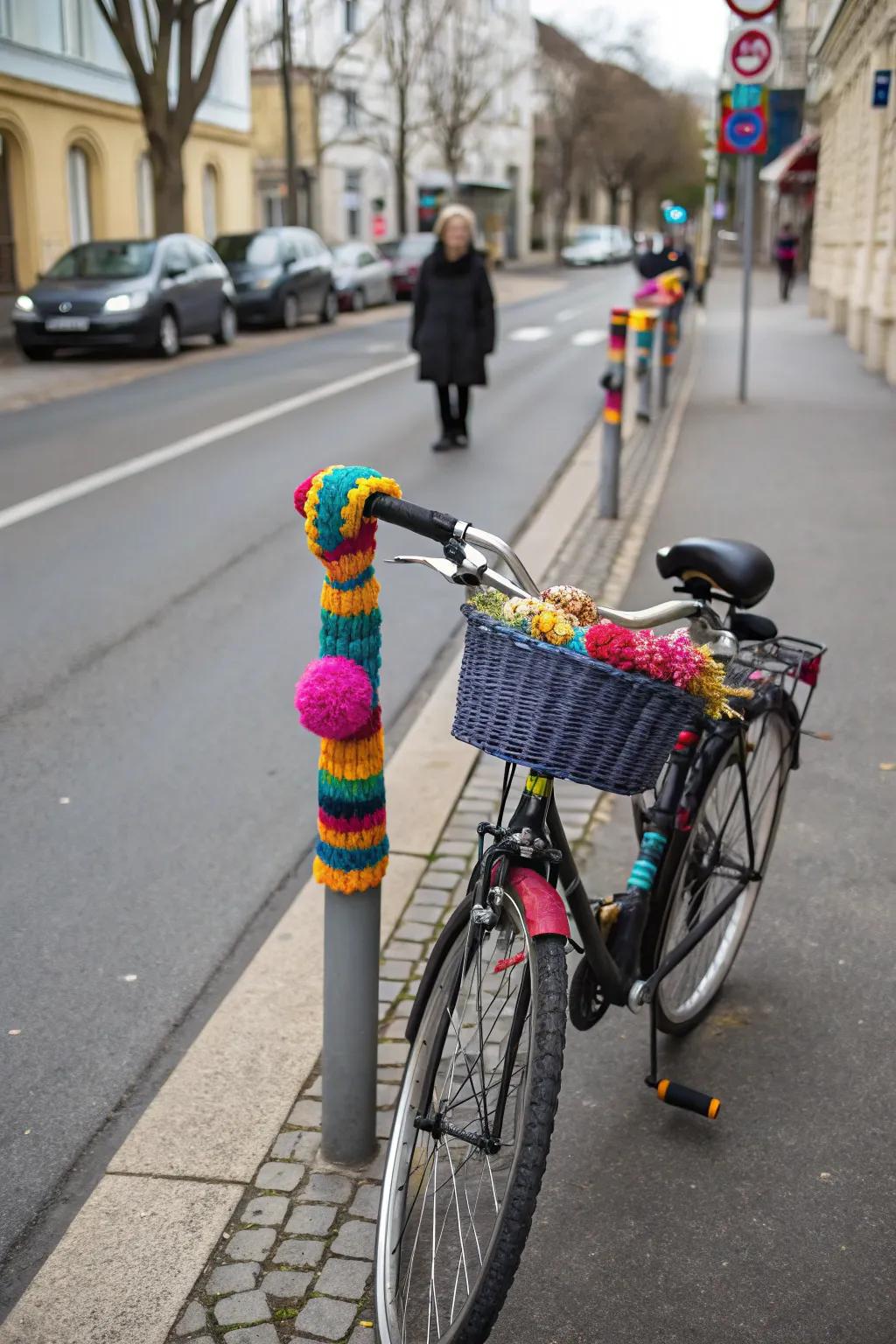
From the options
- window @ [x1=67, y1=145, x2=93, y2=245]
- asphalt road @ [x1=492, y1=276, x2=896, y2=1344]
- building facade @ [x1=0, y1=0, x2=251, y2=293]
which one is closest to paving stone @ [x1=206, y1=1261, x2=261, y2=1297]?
asphalt road @ [x1=492, y1=276, x2=896, y2=1344]

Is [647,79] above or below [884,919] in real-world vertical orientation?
above

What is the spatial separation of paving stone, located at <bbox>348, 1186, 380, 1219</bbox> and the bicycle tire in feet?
2.32

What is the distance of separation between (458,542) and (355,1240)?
136 centimetres

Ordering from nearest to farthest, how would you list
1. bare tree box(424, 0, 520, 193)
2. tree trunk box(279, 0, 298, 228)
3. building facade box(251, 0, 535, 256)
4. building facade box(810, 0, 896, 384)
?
building facade box(810, 0, 896, 384)
tree trunk box(279, 0, 298, 228)
building facade box(251, 0, 535, 256)
bare tree box(424, 0, 520, 193)

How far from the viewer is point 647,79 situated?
83.3m

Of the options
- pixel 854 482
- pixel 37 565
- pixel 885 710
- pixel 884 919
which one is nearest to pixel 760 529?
pixel 854 482

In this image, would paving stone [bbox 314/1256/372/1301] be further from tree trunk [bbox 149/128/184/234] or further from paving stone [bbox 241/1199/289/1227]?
tree trunk [bbox 149/128/184/234]

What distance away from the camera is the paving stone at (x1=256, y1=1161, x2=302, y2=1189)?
3.03 m

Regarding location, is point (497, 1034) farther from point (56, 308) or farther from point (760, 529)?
point (56, 308)

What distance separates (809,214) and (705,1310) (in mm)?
53818

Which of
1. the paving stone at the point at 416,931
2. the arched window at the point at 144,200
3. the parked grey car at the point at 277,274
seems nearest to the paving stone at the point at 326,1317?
the paving stone at the point at 416,931

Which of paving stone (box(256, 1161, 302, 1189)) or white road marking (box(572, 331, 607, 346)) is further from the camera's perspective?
white road marking (box(572, 331, 607, 346))

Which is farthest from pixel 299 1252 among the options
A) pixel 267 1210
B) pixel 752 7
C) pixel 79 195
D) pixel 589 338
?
pixel 79 195

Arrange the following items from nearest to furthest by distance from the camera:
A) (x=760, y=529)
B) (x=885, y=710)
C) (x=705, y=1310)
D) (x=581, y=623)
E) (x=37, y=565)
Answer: (x=581, y=623) → (x=705, y=1310) → (x=885, y=710) → (x=37, y=565) → (x=760, y=529)
